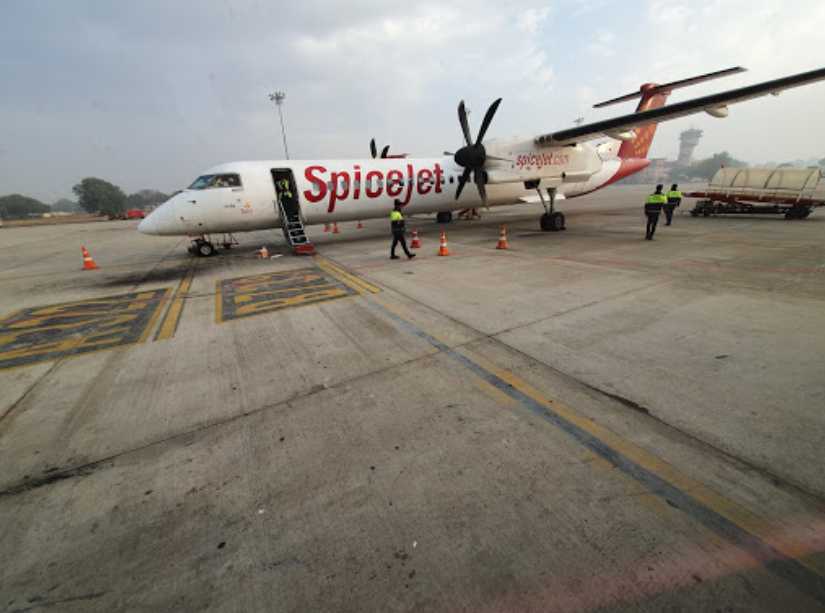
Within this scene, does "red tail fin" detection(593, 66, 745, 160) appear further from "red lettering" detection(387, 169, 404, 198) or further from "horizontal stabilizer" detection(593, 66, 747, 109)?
"red lettering" detection(387, 169, 404, 198)

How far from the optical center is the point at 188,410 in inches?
147

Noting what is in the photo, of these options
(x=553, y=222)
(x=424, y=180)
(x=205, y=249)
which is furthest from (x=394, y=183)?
(x=205, y=249)

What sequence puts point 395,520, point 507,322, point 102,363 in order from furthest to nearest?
point 507,322 → point 102,363 → point 395,520

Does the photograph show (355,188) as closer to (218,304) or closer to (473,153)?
(473,153)

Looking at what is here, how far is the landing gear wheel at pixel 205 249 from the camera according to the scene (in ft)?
43.9

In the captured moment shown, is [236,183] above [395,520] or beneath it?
above

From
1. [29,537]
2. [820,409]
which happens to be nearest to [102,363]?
[29,537]

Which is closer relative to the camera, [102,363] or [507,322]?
[102,363]

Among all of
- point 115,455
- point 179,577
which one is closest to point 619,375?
point 179,577

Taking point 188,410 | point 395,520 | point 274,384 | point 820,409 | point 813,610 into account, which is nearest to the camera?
point 813,610

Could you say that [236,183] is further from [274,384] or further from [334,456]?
[334,456]

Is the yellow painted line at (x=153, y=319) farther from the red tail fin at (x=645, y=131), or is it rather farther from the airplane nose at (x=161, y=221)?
the red tail fin at (x=645, y=131)

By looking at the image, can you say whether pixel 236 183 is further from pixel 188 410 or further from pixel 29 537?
pixel 29 537

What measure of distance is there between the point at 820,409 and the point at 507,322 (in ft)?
10.9
